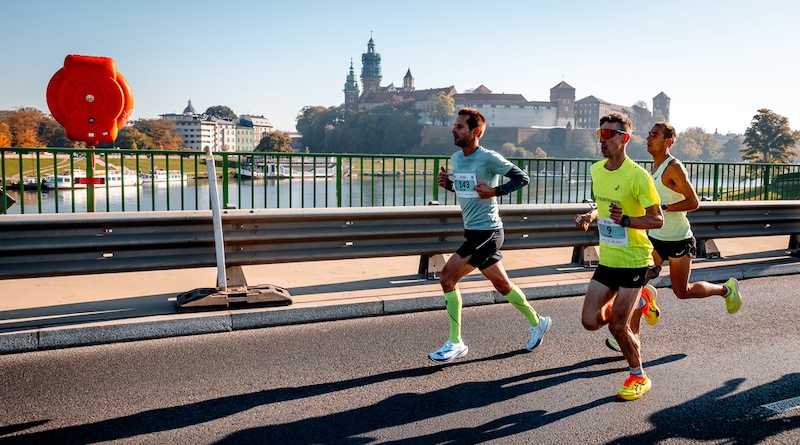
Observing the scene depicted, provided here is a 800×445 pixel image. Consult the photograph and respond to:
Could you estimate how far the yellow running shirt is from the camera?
451 centimetres

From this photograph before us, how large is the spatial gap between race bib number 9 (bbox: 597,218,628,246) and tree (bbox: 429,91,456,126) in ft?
519

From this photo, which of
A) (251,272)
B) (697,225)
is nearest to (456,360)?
(251,272)

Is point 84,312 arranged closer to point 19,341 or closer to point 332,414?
point 19,341

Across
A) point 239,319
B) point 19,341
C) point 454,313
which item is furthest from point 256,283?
point 454,313

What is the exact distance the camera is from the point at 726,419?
4168mm

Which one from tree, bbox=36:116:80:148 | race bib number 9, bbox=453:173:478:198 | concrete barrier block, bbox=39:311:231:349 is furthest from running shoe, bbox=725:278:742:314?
tree, bbox=36:116:80:148

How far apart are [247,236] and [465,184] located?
97.2 inches

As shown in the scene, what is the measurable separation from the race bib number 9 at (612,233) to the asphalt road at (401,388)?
96 centimetres

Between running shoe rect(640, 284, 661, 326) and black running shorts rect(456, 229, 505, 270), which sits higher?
black running shorts rect(456, 229, 505, 270)

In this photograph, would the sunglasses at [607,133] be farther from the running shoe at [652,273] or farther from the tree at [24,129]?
the tree at [24,129]

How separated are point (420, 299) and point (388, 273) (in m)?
1.35

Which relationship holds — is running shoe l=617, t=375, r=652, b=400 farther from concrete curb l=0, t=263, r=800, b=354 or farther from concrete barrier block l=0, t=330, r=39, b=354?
concrete barrier block l=0, t=330, r=39, b=354

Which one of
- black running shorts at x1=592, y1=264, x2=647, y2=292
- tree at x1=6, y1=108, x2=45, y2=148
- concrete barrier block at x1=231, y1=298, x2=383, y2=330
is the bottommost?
concrete barrier block at x1=231, y1=298, x2=383, y2=330

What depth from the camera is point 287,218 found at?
7.07 m
